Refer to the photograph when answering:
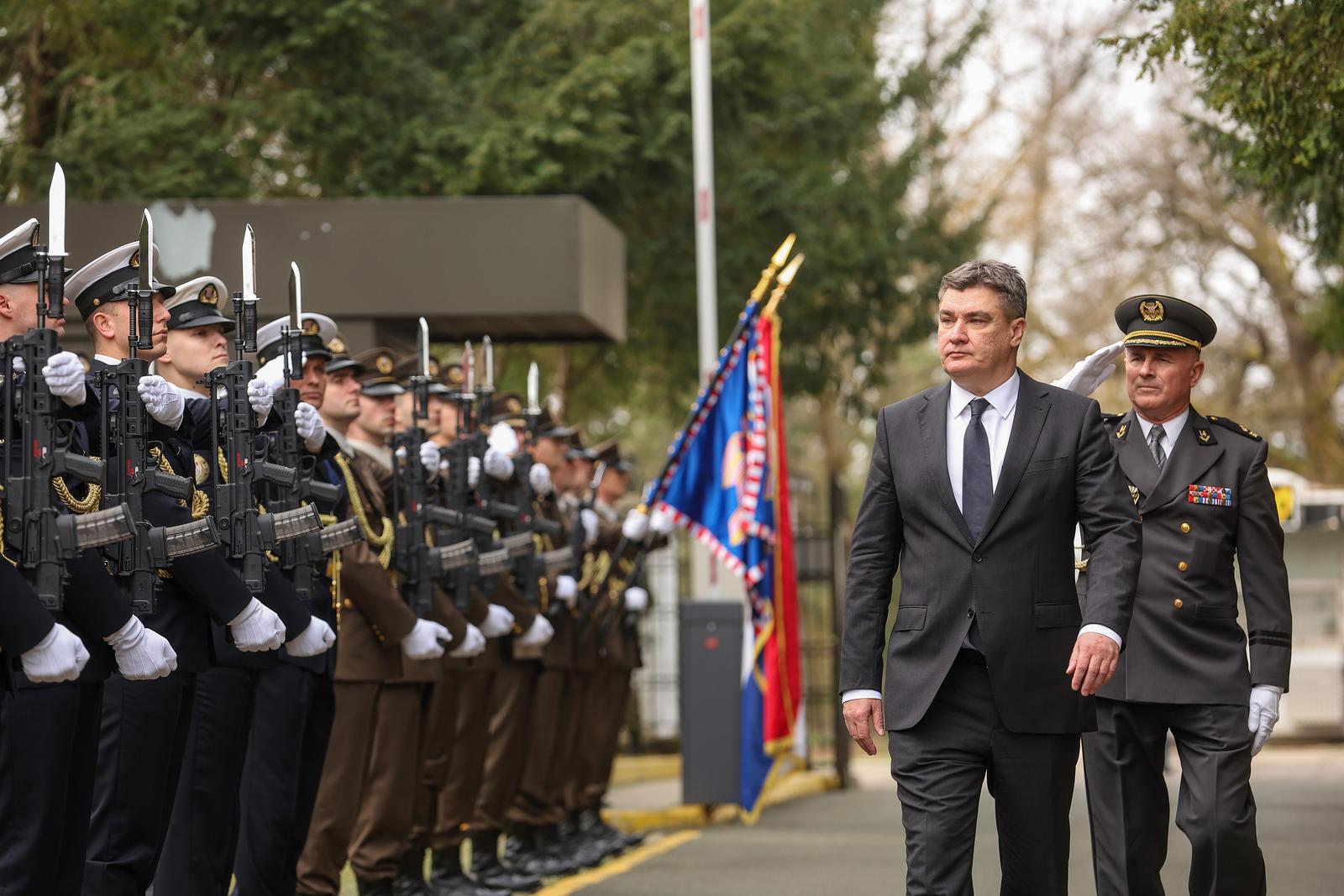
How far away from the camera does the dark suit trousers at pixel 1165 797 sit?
6.70 metres

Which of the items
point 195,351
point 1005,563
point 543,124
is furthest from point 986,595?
point 543,124

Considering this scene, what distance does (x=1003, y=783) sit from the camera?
561 centimetres

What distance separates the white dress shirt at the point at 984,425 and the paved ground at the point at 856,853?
4.34 meters

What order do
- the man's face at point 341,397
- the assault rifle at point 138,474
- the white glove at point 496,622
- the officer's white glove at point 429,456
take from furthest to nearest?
1. the white glove at point 496,622
2. the officer's white glove at point 429,456
3. the man's face at point 341,397
4. the assault rifle at point 138,474

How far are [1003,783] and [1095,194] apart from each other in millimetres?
27124

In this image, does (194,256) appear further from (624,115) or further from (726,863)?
(624,115)

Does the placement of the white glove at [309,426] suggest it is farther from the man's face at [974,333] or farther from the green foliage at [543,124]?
the green foliage at [543,124]

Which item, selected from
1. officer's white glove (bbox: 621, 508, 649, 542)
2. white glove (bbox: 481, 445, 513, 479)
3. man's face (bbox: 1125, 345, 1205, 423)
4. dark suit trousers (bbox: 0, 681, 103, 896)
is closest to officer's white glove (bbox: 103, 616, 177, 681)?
dark suit trousers (bbox: 0, 681, 103, 896)

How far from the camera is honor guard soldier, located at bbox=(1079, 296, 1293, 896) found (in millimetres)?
6762

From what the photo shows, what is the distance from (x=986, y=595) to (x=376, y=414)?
13.3ft

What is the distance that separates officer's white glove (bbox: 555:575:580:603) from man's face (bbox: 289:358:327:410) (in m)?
3.33

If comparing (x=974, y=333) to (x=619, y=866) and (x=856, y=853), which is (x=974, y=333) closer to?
(x=619, y=866)

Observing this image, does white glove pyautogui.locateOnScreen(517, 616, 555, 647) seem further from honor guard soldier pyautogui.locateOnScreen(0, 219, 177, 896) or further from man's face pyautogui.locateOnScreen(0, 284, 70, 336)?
man's face pyautogui.locateOnScreen(0, 284, 70, 336)

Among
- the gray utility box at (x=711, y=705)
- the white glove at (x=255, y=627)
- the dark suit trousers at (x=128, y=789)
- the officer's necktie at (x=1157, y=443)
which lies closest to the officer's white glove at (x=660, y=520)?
the gray utility box at (x=711, y=705)
